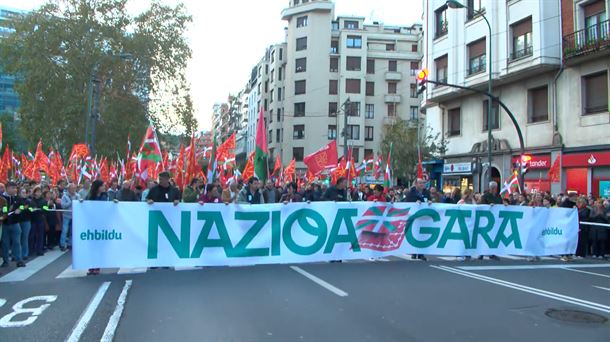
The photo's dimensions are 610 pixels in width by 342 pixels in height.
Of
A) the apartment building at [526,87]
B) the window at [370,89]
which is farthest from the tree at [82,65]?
the window at [370,89]

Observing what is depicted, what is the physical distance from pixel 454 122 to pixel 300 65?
35365 millimetres

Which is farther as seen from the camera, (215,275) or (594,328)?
(215,275)

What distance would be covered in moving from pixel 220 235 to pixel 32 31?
118 feet

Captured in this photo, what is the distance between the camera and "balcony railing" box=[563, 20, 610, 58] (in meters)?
22.4

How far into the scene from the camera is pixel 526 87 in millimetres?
27141

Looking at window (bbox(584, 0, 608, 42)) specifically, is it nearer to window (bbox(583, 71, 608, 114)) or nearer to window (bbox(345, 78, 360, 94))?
window (bbox(583, 71, 608, 114))

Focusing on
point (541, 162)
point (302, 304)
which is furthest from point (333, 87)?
point (302, 304)

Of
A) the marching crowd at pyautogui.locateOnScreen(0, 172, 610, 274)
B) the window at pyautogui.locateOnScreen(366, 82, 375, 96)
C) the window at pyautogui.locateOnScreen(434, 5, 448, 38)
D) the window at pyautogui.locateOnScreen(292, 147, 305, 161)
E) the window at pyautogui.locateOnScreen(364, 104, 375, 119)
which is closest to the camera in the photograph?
the marching crowd at pyautogui.locateOnScreen(0, 172, 610, 274)

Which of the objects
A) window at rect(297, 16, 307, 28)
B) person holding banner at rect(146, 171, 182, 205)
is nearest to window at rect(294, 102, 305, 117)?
window at rect(297, 16, 307, 28)

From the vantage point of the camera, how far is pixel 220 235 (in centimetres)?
925

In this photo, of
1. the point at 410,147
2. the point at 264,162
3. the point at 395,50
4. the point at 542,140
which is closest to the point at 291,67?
the point at 395,50

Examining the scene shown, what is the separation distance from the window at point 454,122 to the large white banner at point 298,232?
2144 centimetres

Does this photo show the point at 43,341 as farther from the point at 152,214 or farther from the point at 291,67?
the point at 291,67

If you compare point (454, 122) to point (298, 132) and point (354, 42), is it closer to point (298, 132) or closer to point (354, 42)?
point (354, 42)
